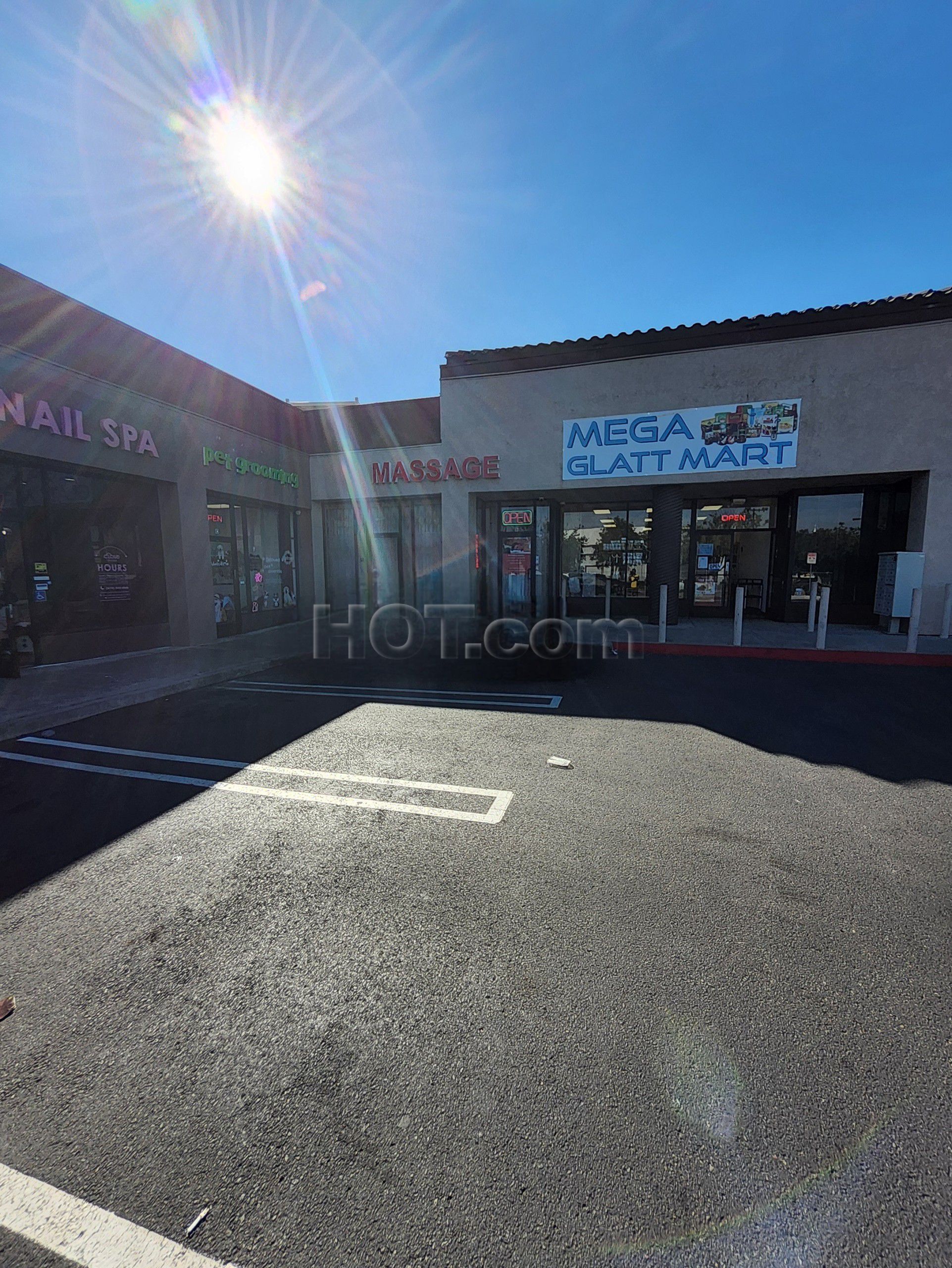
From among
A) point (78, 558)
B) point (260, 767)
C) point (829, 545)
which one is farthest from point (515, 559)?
point (260, 767)

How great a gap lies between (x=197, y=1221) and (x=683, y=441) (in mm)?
14387

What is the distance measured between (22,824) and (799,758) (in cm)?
646

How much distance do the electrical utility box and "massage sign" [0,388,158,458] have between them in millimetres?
15734

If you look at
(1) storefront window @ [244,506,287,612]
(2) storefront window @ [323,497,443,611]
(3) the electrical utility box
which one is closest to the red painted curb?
(3) the electrical utility box

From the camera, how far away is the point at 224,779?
4.93 meters

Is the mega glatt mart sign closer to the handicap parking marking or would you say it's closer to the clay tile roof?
the clay tile roof

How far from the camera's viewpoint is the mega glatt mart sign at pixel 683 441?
497 inches

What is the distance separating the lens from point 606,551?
17250mm

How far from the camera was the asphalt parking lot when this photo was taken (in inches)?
63.7

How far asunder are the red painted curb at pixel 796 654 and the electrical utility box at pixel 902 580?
8.58 ft

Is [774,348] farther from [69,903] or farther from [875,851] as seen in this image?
[69,903]

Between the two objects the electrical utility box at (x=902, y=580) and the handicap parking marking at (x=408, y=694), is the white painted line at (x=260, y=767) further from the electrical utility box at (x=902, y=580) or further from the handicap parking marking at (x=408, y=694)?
the electrical utility box at (x=902, y=580)

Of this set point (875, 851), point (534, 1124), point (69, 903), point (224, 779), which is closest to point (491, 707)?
point (224, 779)

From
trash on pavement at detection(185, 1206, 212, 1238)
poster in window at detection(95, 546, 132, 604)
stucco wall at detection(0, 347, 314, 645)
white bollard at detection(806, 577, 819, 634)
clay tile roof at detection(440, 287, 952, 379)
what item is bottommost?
trash on pavement at detection(185, 1206, 212, 1238)
